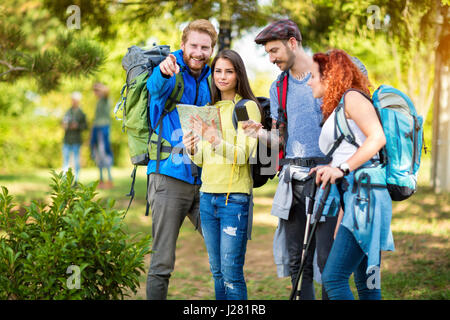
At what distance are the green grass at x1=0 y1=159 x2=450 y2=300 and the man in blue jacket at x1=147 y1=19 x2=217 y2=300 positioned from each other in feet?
2.50

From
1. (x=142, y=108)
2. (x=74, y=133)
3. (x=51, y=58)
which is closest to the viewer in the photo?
(x=142, y=108)

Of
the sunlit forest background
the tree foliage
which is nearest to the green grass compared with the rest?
the sunlit forest background

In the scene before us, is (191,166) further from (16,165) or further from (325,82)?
(16,165)

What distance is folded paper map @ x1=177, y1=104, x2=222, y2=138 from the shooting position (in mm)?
3067

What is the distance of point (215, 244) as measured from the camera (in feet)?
10.6

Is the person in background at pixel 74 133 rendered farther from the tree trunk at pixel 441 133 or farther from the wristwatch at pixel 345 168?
the wristwatch at pixel 345 168

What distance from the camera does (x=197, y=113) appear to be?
3.08 m

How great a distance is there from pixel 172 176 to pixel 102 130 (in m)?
9.48

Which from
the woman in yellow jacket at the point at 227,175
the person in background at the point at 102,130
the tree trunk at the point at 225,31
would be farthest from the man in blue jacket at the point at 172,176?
the person in background at the point at 102,130

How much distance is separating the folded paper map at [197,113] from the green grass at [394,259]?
1.01 m

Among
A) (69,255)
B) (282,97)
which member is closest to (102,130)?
(282,97)

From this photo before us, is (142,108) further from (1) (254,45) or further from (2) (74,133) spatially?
(2) (74,133)

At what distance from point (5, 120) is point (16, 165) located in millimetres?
2040

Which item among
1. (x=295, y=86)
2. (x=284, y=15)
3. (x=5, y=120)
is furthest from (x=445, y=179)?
(x=5, y=120)
